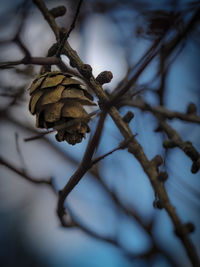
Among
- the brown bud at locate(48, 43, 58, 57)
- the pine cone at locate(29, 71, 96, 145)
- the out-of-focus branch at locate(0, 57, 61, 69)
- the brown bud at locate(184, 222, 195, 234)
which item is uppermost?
the out-of-focus branch at locate(0, 57, 61, 69)

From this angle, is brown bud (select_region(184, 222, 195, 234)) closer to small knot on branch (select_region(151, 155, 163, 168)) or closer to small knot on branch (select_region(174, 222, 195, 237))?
small knot on branch (select_region(174, 222, 195, 237))

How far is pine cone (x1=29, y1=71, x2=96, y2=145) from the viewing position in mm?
657

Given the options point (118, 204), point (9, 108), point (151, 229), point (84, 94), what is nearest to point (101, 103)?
point (84, 94)

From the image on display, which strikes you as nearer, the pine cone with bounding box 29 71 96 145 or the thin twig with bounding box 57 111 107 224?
the thin twig with bounding box 57 111 107 224

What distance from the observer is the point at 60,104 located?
663mm

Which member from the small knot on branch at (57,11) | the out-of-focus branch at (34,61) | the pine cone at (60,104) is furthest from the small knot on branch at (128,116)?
the small knot on branch at (57,11)

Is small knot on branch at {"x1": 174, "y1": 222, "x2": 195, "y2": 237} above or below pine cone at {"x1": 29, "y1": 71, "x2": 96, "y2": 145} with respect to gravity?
below

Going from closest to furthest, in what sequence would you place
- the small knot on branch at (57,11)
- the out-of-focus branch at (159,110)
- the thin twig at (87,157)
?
1. the thin twig at (87,157)
2. the small knot on branch at (57,11)
3. the out-of-focus branch at (159,110)

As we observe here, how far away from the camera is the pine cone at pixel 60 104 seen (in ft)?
2.15

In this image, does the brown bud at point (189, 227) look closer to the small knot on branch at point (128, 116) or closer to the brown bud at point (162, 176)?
the brown bud at point (162, 176)

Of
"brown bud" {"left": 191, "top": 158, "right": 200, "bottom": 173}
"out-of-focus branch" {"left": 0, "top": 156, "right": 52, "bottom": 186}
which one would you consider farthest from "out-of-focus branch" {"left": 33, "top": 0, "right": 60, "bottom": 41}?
"brown bud" {"left": 191, "top": 158, "right": 200, "bottom": 173}

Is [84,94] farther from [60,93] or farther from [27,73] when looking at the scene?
[27,73]

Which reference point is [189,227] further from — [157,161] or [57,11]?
[57,11]

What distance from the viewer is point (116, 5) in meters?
1.44
